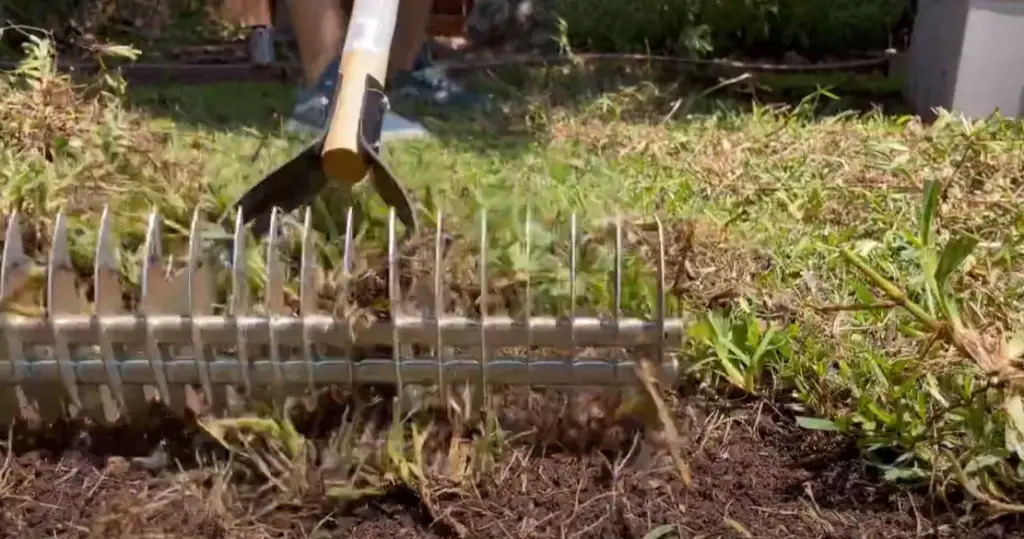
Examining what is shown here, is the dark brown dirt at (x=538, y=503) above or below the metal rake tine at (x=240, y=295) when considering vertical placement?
below

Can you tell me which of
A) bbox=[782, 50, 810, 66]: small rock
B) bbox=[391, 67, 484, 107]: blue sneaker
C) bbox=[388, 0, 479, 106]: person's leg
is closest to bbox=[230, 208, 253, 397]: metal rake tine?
bbox=[388, 0, 479, 106]: person's leg

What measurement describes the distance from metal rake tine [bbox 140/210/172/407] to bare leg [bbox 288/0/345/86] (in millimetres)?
1259

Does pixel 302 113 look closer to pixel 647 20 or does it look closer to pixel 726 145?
pixel 726 145

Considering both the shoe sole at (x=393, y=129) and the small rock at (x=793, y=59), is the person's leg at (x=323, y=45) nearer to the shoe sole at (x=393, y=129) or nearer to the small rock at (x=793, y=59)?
the shoe sole at (x=393, y=129)

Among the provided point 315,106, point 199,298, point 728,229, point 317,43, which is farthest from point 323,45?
point 199,298

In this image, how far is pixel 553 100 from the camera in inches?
115

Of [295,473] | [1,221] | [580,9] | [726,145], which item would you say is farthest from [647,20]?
[295,473]

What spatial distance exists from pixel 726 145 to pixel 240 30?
206 centimetres

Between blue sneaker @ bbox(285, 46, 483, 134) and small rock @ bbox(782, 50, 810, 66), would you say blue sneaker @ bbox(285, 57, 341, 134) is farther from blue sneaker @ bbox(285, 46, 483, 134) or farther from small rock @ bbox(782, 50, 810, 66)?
small rock @ bbox(782, 50, 810, 66)

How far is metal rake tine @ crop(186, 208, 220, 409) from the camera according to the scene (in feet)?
3.74

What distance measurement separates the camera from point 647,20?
3.33 metres

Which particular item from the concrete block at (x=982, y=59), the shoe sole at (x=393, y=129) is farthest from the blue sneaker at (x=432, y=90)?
the concrete block at (x=982, y=59)

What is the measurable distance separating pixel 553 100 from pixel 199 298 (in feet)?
6.10

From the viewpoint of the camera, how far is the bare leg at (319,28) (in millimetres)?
2354
